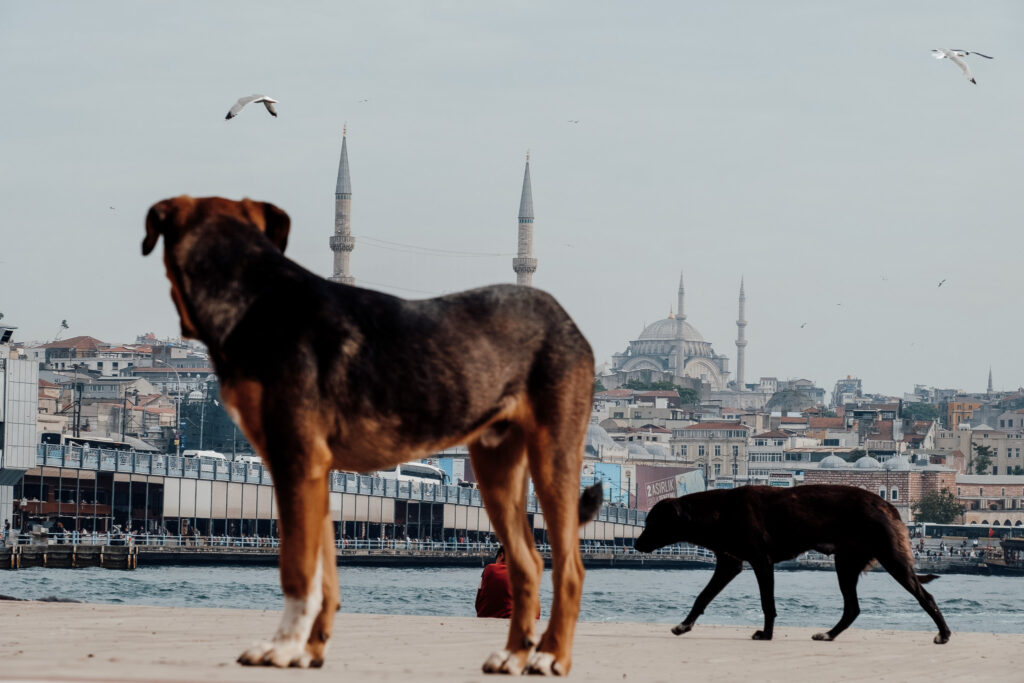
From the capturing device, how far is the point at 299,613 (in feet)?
16.8

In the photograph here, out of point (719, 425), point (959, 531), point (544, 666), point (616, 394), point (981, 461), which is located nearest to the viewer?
point (544, 666)

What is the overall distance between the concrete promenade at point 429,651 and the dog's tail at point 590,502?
0.54 m

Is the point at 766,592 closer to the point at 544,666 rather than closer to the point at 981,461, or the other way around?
the point at 544,666

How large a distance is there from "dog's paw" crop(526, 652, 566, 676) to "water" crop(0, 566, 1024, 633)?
2189 cm

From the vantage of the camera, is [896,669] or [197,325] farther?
[896,669]

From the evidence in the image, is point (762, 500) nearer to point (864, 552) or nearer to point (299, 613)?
point (864, 552)

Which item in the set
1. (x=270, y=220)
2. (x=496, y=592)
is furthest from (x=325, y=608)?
(x=496, y=592)

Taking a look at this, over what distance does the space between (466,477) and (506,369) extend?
8984cm

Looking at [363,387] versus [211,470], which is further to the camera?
[211,470]

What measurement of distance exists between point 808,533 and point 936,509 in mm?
105430

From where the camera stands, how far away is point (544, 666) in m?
5.46

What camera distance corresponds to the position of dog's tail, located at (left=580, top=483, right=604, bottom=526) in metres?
5.96

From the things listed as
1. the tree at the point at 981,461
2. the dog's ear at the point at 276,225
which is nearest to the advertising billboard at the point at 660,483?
the tree at the point at 981,461

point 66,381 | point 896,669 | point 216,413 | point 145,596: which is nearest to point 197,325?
point 896,669
